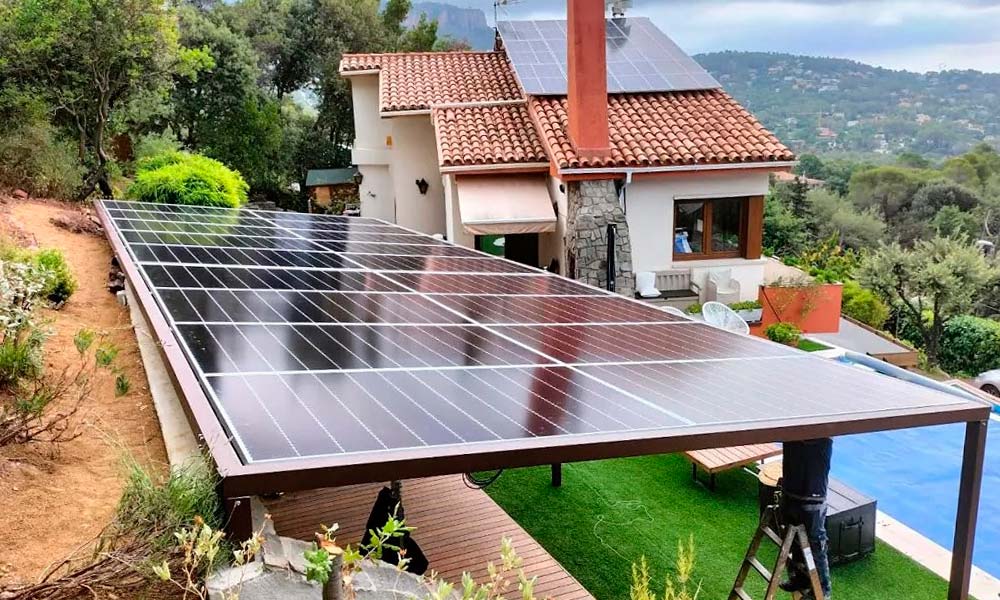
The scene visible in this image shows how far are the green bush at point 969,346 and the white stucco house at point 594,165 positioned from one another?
45.9ft

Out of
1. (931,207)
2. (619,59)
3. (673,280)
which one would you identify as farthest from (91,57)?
(931,207)

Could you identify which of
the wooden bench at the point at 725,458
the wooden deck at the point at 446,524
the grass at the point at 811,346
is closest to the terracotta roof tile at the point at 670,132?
the grass at the point at 811,346

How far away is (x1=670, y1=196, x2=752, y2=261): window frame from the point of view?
2475cm

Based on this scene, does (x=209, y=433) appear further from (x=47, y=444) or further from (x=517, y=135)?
(x=517, y=135)

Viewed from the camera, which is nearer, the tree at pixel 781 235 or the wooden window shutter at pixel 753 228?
the wooden window shutter at pixel 753 228

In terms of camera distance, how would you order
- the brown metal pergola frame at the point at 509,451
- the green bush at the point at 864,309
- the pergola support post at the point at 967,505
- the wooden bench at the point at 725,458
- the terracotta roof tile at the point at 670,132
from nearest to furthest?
1. the brown metal pergola frame at the point at 509,451
2. the pergola support post at the point at 967,505
3. the wooden bench at the point at 725,458
4. the terracotta roof tile at the point at 670,132
5. the green bush at the point at 864,309

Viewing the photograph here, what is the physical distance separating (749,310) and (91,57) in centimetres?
2491

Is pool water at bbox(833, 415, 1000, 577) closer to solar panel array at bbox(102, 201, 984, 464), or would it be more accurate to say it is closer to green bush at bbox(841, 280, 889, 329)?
solar panel array at bbox(102, 201, 984, 464)

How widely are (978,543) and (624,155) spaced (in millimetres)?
14104

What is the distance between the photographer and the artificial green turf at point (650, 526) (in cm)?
1191

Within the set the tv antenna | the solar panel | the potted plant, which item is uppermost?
the tv antenna

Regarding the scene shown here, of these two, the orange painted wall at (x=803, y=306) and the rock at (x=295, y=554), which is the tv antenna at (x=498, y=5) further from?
the rock at (x=295, y=554)

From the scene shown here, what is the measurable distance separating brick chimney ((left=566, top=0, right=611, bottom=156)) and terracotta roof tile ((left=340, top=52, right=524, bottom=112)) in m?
5.66

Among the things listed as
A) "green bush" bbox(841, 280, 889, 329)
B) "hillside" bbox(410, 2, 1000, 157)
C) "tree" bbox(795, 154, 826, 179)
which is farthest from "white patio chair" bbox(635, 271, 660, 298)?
"hillside" bbox(410, 2, 1000, 157)
